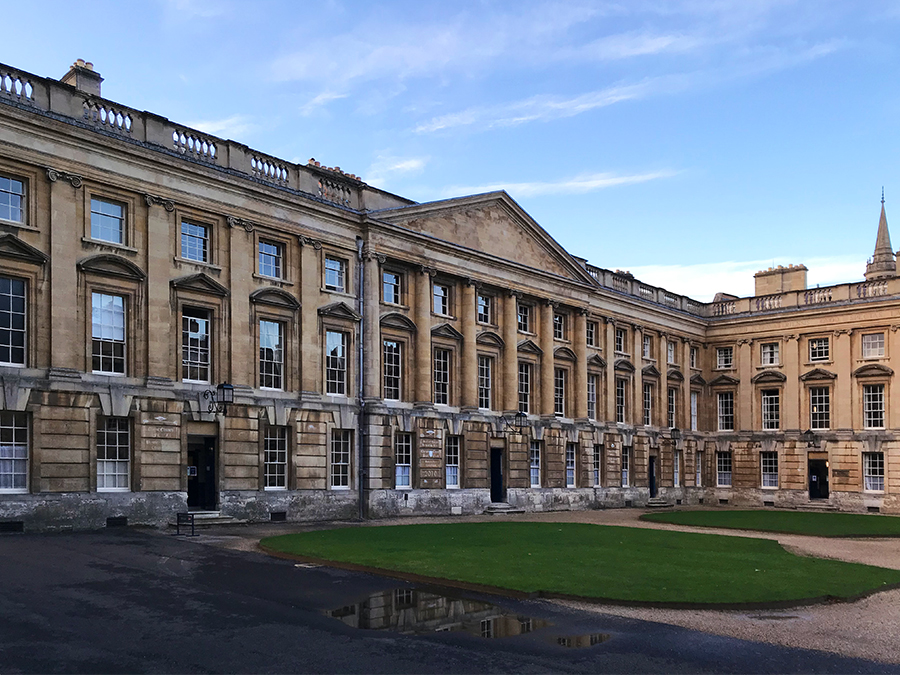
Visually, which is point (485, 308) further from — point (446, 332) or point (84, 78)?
point (84, 78)

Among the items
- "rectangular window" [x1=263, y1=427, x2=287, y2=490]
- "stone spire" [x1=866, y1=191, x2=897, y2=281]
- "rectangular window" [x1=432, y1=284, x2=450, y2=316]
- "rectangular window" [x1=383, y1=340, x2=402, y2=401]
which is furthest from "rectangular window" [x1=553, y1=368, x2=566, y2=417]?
"stone spire" [x1=866, y1=191, x2=897, y2=281]

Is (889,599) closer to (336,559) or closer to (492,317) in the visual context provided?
(336,559)

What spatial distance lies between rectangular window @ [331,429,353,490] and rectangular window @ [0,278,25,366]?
1212 cm

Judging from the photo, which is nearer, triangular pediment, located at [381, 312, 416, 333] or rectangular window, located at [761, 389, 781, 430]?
triangular pediment, located at [381, 312, 416, 333]

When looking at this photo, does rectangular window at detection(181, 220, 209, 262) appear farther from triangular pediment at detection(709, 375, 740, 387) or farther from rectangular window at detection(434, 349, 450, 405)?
triangular pediment at detection(709, 375, 740, 387)

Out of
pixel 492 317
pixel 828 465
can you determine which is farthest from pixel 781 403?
pixel 492 317

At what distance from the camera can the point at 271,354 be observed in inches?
1242

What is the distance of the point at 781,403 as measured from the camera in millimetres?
53500

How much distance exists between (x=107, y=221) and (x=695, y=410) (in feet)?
135

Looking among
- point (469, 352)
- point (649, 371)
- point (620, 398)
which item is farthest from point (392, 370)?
point (649, 371)

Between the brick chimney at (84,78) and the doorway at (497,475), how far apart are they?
23078mm

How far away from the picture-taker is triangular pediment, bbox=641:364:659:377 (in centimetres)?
5191

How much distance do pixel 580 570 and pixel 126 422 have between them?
1613 centimetres

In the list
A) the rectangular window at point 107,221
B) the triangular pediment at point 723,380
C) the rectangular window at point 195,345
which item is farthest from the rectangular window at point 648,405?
the rectangular window at point 107,221
